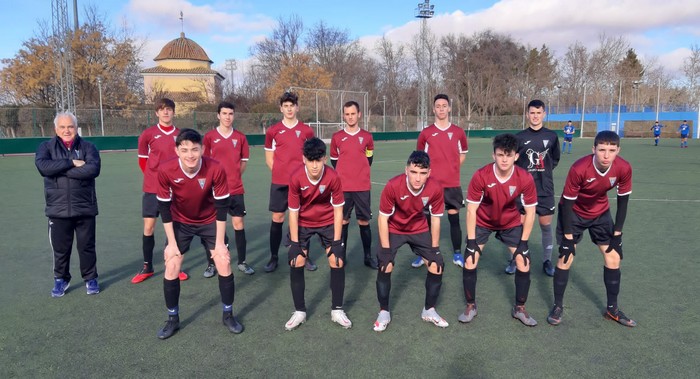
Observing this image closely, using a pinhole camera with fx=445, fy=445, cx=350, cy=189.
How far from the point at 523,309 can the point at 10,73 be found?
145ft

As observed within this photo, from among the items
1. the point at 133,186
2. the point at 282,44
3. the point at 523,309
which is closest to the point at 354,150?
the point at 523,309

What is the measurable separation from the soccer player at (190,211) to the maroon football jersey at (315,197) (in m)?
0.63

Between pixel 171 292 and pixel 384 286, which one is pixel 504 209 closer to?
pixel 384 286

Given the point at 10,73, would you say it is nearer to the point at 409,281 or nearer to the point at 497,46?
the point at 409,281

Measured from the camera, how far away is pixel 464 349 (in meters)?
3.71

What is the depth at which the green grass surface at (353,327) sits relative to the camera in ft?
11.3

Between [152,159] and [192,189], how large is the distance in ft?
5.98

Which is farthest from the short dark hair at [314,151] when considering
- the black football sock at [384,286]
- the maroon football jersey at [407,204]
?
the black football sock at [384,286]

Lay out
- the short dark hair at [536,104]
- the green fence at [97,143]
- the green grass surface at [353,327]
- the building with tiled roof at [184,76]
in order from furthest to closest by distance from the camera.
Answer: the building with tiled roof at [184,76]
the green fence at [97,143]
the short dark hair at [536,104]
the green grass surface at [353,327]

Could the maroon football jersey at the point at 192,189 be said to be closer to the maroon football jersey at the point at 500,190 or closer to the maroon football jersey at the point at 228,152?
the maroon football jersey at the point at 228,152

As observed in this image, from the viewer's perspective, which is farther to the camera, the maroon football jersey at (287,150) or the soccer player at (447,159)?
the soccer player at (447,159)

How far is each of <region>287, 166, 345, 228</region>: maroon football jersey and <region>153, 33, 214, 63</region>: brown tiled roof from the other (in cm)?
6076

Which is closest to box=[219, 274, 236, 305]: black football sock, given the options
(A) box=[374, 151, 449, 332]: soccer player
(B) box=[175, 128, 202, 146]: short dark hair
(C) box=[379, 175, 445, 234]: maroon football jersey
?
(B) box=[175, 128, 202, 146]: short dark hair

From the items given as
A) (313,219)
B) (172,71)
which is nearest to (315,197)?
(313,219)
